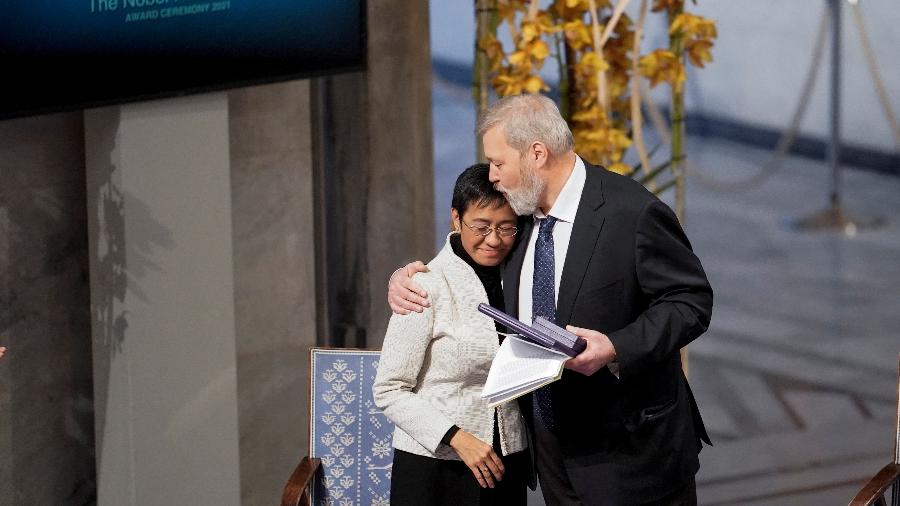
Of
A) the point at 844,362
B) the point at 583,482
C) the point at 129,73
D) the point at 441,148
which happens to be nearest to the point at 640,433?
the point at 583,482

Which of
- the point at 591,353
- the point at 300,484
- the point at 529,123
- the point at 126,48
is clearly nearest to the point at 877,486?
the point at 591,353

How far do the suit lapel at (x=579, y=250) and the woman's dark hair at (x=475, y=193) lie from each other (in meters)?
0.17

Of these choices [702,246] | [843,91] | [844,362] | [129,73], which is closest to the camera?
[129,73]

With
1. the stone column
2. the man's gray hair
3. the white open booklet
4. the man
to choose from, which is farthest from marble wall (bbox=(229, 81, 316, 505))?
the white open booklet

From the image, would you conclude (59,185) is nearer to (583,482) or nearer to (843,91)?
(583,482)

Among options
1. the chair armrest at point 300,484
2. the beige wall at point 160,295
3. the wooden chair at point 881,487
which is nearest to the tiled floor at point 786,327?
the wooden chair at point 881,487

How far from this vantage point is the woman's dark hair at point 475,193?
9.55 ft

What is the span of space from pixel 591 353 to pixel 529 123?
1.64 feet

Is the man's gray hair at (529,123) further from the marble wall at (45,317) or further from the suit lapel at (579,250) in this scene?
the marble wall at (45,317)

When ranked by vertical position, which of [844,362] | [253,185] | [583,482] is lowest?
[844,362]

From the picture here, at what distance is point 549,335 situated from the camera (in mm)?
2637

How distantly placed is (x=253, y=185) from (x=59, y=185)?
2.28ft

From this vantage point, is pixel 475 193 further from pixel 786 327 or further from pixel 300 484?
pixel 786 327

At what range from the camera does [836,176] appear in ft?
32.1
